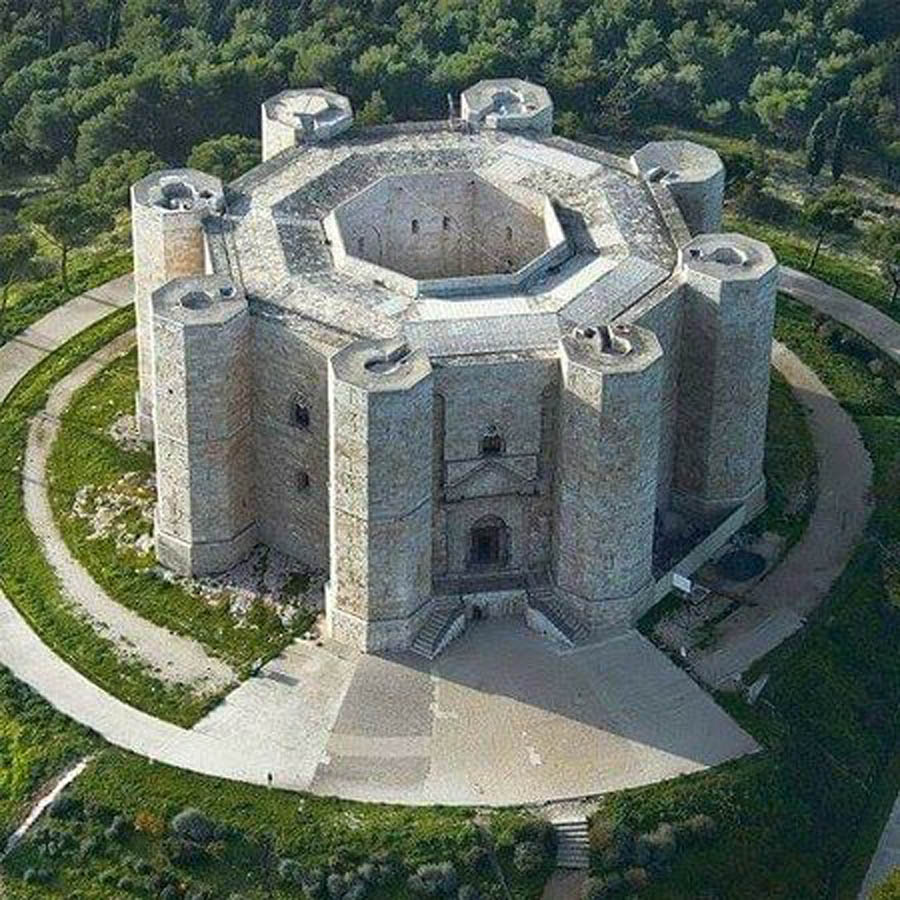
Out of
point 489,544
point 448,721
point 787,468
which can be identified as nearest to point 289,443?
point 489,544

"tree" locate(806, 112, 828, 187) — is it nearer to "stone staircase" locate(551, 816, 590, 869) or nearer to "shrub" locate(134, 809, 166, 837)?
"stone staircase" locate(551, 816, 590, 869)

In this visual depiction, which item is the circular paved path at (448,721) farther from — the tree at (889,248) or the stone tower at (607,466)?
the tree at (889,248)

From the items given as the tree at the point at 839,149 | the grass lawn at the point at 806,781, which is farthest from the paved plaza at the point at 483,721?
the tree at the point at 839,149

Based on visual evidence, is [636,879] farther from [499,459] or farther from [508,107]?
[508,107]

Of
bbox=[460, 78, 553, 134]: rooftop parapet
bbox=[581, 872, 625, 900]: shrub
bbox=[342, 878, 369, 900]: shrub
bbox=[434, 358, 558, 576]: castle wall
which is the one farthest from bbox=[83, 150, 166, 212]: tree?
bbox=[581, 872, 625, 900]: shrub

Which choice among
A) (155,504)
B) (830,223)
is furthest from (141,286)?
(830,223)
